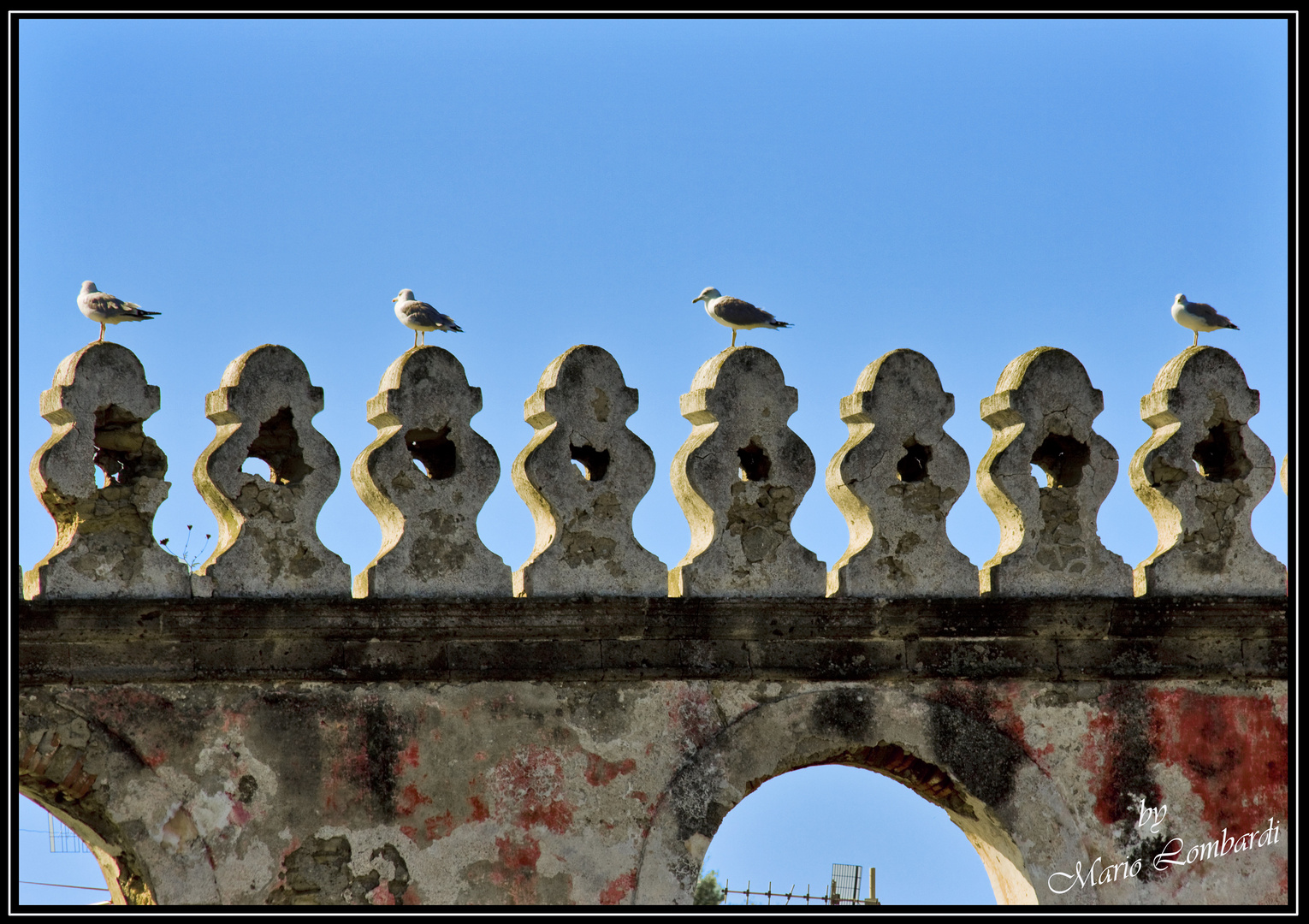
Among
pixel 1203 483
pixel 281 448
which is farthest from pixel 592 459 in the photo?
pixel 1203 483

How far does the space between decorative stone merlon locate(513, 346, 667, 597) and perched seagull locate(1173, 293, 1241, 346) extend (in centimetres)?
Answer: 256

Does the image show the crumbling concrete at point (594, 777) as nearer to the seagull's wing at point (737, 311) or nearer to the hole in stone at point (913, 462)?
the hole in stone at point (913, 462)

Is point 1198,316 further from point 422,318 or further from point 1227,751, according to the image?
point 422,318

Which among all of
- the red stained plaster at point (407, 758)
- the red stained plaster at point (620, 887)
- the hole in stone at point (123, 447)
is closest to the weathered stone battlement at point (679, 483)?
the hole in stone at point (123, 447)

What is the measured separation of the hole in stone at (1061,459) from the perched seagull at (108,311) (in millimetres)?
3885

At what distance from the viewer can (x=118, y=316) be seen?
7445 millimetres

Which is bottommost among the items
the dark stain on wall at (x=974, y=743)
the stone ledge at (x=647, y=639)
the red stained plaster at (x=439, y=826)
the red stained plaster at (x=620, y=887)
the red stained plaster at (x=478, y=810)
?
the red stained plaster at (x=620, y=887)

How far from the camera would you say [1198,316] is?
821 centimetres

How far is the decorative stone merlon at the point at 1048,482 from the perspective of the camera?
7.82 m

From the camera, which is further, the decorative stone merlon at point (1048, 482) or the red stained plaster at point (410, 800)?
the decorative stone merlon at point (1048, 482)

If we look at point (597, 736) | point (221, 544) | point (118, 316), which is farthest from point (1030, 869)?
point (118, 316)

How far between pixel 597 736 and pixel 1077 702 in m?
2.07

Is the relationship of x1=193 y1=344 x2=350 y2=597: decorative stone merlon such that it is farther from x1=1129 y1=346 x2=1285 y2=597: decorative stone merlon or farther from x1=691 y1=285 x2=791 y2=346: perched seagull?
x1=1129 y1=346 x2=1285 y2=597: decorative stone merlon
